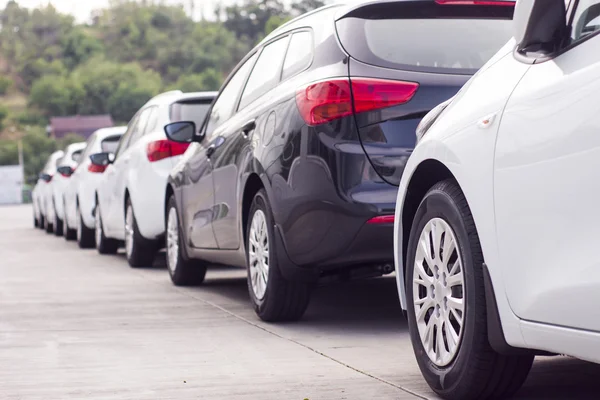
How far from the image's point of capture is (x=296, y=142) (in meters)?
6.20

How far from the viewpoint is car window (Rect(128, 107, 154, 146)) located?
39.7 feet

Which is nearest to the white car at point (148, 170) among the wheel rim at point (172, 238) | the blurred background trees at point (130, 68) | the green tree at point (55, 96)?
the wheel rim at point (172, 238)

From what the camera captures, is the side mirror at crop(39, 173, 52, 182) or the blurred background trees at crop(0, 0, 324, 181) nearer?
the side mirror at crop(39, 173, 52, 182)

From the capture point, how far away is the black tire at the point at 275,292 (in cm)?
654

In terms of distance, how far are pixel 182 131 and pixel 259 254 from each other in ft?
7.97

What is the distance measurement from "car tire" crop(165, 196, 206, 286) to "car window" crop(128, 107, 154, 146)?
2351 millimetres

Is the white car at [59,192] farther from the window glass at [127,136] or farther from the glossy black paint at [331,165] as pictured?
the glossy black paint at [331,165]

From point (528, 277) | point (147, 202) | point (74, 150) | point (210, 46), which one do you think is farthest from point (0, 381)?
point (210, 46)

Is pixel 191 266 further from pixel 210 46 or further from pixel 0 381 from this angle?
pixel 210 46

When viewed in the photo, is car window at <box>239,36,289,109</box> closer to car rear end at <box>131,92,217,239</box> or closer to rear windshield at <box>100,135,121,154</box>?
car rear end at <box>131,92,217,239</box>

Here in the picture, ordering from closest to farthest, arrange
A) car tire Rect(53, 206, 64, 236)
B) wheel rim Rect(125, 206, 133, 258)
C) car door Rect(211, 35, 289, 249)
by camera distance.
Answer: car door Rect(211, 35, 289, 249) < wheel rim Rect(125, 206, 133, 258) < car tire Rect(53, 206, 64, 236)

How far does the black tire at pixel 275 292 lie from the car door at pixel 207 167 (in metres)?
1.20

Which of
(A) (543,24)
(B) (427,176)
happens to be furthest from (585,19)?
(B) (427,176)

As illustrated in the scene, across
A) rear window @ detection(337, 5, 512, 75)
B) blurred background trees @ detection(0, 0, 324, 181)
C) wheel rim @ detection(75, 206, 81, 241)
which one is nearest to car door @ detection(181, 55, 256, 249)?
rear window @ detection(337, 5, 512, 75)
